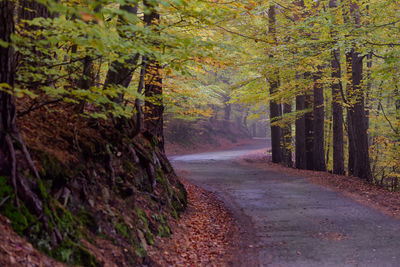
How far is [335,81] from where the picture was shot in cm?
1442

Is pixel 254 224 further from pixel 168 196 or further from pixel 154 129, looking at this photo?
pixel 154 129

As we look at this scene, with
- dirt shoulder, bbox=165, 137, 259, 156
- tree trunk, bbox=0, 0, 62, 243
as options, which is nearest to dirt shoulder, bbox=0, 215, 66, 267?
tree trunk, bbox=0, 0, 62, 243

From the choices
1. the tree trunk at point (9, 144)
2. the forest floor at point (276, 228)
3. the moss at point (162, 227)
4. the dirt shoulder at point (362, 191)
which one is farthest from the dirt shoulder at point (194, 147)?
the tree trunk at point (9, 144)

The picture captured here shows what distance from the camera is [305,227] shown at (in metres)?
8.12

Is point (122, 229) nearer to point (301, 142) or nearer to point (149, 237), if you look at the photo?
point (149, 237)

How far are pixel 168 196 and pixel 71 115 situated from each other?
3.32m

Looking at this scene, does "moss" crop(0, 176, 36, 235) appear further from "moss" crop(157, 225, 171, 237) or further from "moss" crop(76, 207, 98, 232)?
"moss" crop(157, 225, 171, 237)

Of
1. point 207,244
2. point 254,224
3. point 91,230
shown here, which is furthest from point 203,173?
point 91,230

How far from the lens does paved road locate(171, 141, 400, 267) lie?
6.26 meters

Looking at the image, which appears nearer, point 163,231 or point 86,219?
point 86,219

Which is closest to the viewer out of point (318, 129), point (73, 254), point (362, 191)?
point (73, 254)

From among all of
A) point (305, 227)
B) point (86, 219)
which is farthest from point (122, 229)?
point (305, 227)

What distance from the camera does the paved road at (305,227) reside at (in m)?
6.26

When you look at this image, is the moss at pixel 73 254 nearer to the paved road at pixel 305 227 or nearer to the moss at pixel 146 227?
the moss at pixel 146 227
